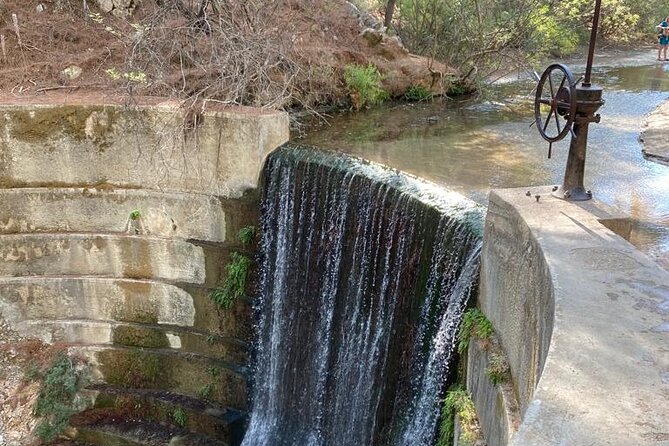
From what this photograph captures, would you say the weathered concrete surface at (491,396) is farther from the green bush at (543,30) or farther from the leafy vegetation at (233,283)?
the green bush at (543,30)

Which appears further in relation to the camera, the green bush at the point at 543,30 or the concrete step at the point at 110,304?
the green bush at the point at 543,30

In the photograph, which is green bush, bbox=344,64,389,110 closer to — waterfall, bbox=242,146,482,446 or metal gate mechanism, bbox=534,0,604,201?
waterfall, bbox=242,146,482,446

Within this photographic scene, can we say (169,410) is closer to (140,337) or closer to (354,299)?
(140,337)

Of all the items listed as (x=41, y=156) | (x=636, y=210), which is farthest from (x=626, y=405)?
(x=41, y=156)

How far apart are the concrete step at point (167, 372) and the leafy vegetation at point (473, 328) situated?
3.59m

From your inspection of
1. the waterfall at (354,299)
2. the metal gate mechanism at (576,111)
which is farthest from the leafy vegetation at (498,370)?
the metal gate mechanism at (576,111)

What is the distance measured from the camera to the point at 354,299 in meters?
6.41

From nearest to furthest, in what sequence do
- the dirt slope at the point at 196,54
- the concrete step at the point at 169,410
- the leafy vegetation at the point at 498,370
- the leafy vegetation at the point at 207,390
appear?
1. the leafy vegetation at the point at 498,370
2. the concrete step at the point at 169,410
3. the leafy vegetation at the point at 207,390
4. the dirt slope at the point at 196,54

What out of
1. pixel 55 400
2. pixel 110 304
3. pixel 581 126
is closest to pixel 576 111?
pixel 581 126

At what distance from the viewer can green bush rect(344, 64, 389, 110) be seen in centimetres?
1032

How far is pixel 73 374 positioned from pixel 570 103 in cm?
669

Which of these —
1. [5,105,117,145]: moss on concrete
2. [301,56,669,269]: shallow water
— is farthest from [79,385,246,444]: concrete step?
[301,56,669,269]: shallow water

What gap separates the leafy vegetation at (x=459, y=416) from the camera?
4.69 m

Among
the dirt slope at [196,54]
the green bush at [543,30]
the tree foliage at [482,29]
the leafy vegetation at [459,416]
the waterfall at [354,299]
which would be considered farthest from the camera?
the green bush at [543,30]
